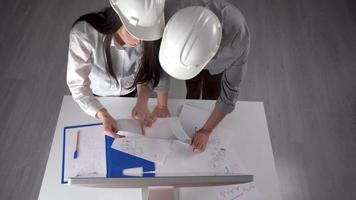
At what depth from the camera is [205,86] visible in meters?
1.75

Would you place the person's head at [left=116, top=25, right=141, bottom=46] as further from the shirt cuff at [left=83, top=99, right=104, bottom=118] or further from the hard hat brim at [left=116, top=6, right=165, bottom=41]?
the shirt cuff at [left=83, top=99, right=104, bottom=118]

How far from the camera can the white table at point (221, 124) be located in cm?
114

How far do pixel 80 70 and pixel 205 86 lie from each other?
0.85 meters

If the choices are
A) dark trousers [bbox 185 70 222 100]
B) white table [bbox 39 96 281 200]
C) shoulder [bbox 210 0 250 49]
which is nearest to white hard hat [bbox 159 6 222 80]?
shoulder [bbox 210 0 250 49]

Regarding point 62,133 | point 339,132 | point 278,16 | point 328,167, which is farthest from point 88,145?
point 278,16

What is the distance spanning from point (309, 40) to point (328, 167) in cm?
124

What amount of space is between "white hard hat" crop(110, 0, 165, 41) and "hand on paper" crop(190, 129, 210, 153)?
→ 52 centimetres

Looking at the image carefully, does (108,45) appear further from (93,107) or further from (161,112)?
(161,112)

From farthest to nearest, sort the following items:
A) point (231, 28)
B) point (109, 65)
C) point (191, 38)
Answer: point (109, 65), point (231, 28), point (191, 38)

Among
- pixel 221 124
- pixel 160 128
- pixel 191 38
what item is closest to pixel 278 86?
pixel 221 124

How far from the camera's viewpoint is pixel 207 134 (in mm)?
1271

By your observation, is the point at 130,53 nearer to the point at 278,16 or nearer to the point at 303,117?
the point at 303,117

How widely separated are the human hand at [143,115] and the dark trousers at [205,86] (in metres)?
0.47

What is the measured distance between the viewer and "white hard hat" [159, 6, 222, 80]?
2.70ft
